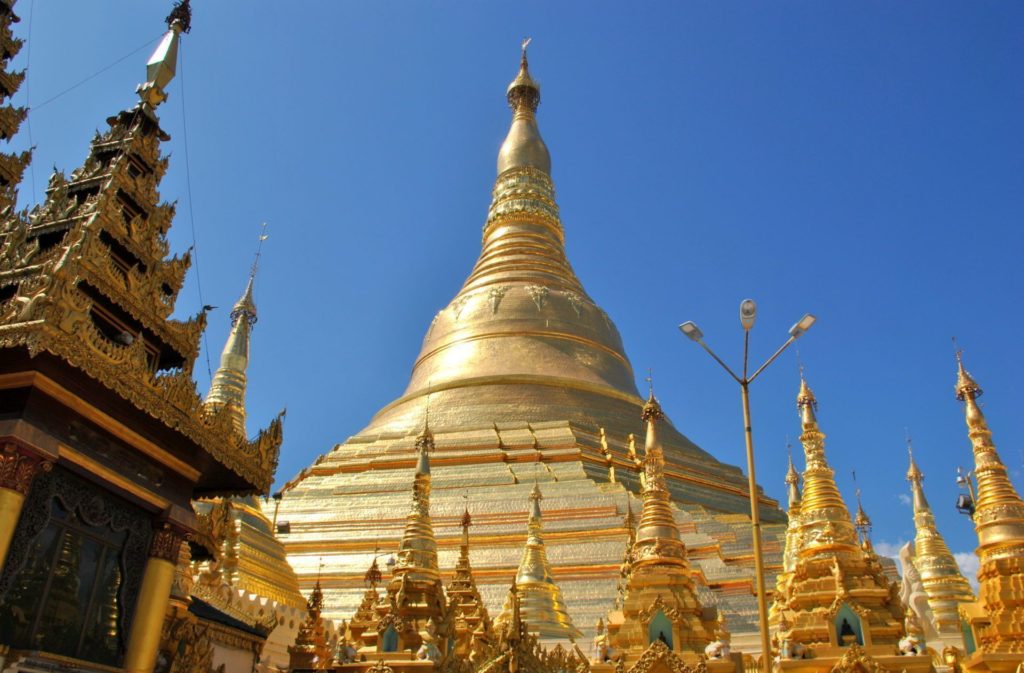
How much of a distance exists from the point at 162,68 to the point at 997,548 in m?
12.6

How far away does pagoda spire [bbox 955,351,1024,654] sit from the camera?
11.7 metres

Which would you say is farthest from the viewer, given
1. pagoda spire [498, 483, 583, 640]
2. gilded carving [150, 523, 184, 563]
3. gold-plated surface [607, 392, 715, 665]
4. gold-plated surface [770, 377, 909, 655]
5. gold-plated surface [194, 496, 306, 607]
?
gold-plated surface [194, 496, 306, 607]

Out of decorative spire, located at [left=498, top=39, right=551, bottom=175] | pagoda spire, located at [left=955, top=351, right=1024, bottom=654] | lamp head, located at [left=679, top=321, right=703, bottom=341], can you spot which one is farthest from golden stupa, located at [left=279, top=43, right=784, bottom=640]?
lamp head, located at [left=679, top=321, right=703, bottom=341]

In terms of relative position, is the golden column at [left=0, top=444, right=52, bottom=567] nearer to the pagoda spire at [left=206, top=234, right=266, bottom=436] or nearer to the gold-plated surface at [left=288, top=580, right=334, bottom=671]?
the gold-plated surface at [left=288, top=580, right=334, bottom=671]

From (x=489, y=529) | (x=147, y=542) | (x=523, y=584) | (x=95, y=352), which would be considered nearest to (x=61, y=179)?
(x=95, y=352)

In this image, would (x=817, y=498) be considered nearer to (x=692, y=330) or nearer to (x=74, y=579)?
(x=692, y=330)

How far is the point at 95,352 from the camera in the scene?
700 centimetres

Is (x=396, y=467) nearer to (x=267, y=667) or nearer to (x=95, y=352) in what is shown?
(x=267, y=667)

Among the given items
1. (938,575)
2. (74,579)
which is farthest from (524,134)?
(74,579)

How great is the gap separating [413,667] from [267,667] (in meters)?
3.94

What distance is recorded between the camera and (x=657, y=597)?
1338cm

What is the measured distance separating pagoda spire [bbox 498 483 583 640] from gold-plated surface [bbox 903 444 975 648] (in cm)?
805

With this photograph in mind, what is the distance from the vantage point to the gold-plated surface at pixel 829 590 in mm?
12719

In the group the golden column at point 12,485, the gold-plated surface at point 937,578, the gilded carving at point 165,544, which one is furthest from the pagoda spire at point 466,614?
the gold-plated surface at point 937,578
